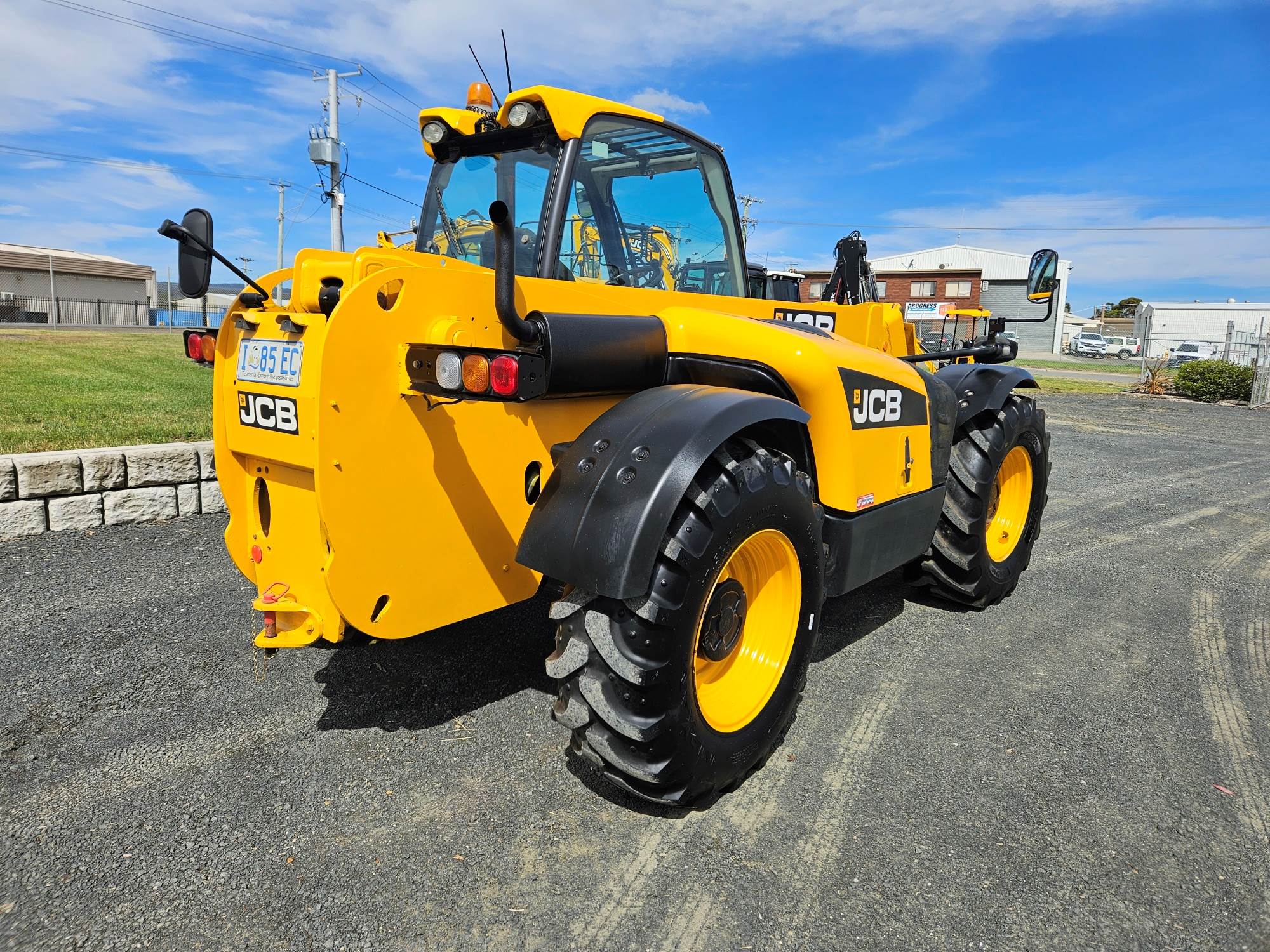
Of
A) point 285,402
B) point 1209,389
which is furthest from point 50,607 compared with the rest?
point 1209,389

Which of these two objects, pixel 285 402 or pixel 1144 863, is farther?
pixel 285 402

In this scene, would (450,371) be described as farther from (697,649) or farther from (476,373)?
(697,649)

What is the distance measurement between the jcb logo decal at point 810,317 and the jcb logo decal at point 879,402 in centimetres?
101

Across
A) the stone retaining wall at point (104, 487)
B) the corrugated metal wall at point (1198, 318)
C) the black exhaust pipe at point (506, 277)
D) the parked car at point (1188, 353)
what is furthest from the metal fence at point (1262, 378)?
the corrugated metal wall at point (1198, 318)

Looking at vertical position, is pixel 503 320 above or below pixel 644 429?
above

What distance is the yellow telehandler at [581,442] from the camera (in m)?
2.38

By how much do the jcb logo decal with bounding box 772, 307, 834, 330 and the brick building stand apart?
41.1 meters

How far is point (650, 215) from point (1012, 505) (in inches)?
123

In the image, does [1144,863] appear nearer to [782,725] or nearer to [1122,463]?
[782,725]

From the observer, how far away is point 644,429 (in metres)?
2.56

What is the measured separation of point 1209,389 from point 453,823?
25.5m

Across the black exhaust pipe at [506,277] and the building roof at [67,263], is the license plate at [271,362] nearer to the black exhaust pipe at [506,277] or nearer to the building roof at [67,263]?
the black exhaust pipe at [506,277]

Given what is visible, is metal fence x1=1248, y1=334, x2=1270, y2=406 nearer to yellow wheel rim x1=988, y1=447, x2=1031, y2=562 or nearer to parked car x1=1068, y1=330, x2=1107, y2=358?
yellow wheel rim x1=988, y1=447, x2=1031, y2=562

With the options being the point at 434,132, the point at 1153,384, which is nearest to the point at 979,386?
the point at 434,132
